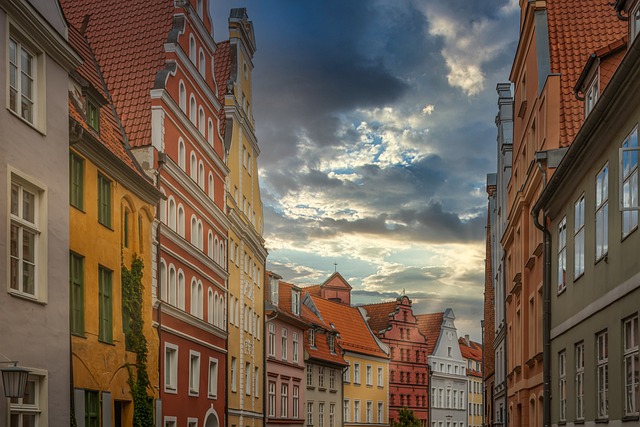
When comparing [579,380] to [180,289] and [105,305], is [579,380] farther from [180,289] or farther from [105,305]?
[180,289]

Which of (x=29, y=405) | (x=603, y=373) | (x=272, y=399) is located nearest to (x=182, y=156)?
(x=29, y=405)

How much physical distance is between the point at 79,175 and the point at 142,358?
591cm

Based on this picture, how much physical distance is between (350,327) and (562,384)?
169ft

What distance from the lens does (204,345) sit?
111 ft

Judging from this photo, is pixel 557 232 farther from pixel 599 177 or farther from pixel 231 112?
pixel 231 112

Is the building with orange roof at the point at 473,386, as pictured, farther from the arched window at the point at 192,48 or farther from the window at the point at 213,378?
the arched window at the point at 192,48

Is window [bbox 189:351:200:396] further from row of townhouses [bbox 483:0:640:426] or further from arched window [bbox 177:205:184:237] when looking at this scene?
row of townhouses [bbox 483:0:640:426]

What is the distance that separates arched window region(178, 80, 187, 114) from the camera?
101ft

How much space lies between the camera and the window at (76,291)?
20.0 metres

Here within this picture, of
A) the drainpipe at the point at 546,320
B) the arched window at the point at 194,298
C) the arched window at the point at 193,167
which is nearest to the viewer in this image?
the drainpipe at the point at 546,320

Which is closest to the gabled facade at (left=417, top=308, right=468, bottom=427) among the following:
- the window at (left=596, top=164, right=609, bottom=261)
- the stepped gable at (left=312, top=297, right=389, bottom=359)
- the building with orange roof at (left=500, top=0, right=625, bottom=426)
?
the stepped gable at (left=312, top=297, right=389, bottom=359)

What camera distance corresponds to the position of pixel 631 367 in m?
14.7

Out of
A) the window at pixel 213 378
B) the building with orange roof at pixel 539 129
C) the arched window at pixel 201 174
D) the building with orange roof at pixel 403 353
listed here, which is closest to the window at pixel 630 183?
the building with orange roof at pixel 539 129

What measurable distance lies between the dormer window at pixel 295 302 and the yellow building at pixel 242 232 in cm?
893
